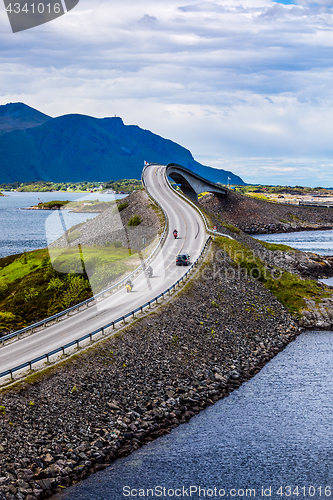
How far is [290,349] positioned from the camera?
47219 millimetres

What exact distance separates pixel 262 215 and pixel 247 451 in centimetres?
13398

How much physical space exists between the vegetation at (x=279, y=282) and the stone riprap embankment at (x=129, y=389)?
8.30 m

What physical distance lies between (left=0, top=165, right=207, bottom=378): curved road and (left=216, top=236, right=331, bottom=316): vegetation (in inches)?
202

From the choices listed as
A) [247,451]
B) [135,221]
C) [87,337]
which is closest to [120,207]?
[135,221]

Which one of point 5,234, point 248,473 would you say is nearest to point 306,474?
point 248,473

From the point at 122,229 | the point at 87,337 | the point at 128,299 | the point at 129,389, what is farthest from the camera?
the point at 122,229

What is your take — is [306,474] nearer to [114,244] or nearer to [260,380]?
[260,380]

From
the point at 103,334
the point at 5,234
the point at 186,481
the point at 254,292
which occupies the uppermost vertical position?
the point at 103,334

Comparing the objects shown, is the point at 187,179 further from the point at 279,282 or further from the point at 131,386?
the point at 131,386

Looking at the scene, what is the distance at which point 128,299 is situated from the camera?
46.6 m

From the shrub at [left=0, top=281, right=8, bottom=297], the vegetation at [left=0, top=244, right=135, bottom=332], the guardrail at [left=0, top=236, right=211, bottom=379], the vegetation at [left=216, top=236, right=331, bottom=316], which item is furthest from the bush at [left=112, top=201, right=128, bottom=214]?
the guardrail at [left=0, top=236, right=211, bottom=379]

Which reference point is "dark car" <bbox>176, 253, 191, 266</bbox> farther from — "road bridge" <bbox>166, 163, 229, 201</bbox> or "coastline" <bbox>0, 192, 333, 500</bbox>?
"road bridge" <bbox>166, 163, 229, 201</bbox>

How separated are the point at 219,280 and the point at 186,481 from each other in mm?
34019

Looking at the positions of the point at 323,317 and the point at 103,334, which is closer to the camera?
the point at 103,334
